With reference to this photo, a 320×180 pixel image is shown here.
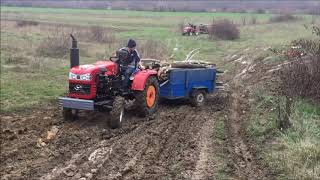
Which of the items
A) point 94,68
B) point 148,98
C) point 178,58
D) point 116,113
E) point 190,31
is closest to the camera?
point 116,113

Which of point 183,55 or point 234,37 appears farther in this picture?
point 234,37

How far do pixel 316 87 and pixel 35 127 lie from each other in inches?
266

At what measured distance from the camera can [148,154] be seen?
948 centimetres

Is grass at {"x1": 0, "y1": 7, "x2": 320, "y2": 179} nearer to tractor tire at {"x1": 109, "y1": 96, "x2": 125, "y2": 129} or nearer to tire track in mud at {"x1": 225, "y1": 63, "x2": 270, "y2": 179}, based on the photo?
tire track in mud at {"x1": 225, "y1": 63, "x2": 270, "y2": 179}

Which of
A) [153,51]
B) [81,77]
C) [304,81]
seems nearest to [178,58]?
[153,51]

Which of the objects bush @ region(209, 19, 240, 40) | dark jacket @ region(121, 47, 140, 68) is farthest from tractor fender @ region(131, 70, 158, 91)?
bush @ region(209, 19, 240, 40)

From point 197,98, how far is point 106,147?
4.89 metres

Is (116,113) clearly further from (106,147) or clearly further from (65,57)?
(65,57)

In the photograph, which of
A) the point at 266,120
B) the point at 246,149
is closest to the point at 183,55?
the point at 266,120

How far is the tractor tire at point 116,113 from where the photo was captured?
36.7 feet

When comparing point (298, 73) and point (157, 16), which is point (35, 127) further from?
point (157, 16)

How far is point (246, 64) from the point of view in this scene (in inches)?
834

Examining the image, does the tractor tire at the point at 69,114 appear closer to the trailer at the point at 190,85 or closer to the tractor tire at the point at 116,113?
the tractor tire at the point at 116,113

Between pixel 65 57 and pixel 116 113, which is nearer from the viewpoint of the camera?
pixel 116 113
